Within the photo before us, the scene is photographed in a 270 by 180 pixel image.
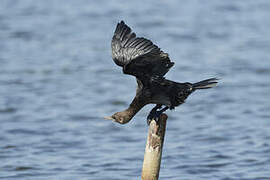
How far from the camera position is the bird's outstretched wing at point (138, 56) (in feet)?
24.3

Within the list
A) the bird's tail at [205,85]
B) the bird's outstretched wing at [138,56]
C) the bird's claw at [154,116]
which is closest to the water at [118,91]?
the bird's tail at [205,85]

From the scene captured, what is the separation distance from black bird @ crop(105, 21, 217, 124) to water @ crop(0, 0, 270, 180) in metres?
2.76

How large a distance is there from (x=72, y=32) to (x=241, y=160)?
9.26 meters

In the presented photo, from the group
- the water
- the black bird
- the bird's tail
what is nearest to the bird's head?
the black bird

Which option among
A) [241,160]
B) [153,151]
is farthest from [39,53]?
[153,151]

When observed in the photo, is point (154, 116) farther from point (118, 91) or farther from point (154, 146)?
point (118, 91)

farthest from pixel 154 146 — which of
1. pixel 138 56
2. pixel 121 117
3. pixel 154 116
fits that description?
pixel 138 56

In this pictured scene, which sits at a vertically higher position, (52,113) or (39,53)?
(39,53)

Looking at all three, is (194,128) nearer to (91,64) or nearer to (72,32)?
(91,64)

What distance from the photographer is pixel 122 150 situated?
11.7m

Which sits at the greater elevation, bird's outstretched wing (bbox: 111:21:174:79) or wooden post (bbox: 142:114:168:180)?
bird's outstretched wing (bbox: 111:21:174:79)

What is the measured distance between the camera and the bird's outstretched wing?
7.42 m

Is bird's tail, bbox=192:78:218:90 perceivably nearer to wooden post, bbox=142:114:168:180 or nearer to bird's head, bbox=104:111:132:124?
wooden post, bbox=142:114:168:180

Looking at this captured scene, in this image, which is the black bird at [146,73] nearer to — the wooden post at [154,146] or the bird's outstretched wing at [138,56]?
the bird's outstretched wing at [138,56]
